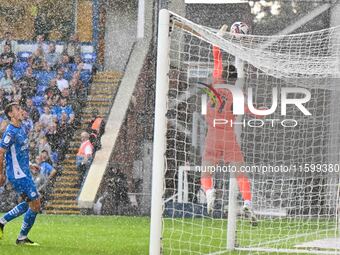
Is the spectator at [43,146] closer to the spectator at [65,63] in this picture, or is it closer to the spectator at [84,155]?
the spectator at [84,155]

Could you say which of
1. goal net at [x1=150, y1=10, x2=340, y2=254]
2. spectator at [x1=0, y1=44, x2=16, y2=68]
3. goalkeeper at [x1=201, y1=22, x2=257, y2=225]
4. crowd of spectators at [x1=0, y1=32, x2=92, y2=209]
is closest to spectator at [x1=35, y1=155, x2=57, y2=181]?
crowd of spectators at [x1=0, y1=32, x2=92, y2=209]

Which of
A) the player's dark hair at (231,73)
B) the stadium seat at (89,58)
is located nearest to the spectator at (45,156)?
the stadium seat at (89,58)

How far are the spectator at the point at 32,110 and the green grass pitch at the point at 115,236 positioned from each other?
5.13 meters

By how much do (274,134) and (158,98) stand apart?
18.9ft

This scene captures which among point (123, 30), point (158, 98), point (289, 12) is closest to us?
point (158, 98)

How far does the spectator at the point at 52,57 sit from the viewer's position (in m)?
25.4

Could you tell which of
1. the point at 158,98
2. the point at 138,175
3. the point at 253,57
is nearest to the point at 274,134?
the point at 253,57

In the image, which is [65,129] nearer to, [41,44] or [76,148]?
[76,148]

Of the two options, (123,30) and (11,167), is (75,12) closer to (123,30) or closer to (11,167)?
(123,30)

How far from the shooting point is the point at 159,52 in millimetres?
9609

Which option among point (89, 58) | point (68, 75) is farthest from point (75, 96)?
point (89, 58)

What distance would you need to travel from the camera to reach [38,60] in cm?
2542

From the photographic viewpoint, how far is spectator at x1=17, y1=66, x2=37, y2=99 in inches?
969

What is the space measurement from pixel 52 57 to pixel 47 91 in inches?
59.0
